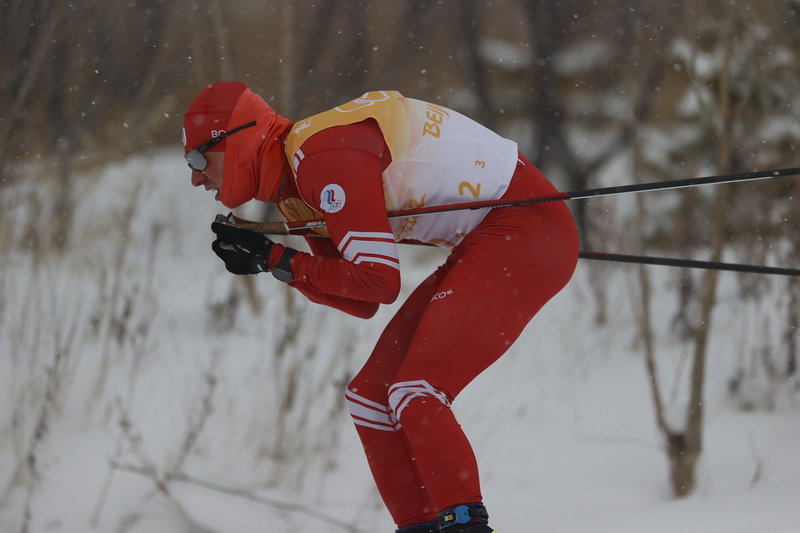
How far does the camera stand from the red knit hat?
1928 millimetres

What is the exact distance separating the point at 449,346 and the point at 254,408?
7.60ft

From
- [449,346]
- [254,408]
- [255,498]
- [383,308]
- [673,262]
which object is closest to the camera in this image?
[449,346]

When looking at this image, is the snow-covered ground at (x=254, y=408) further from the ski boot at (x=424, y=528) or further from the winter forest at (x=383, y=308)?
the ski boot at (x=424, y=528)

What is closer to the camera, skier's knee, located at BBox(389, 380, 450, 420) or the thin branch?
skier's knee, located at BBox(389, 380, 450, 420)

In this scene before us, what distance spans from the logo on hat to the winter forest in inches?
74.3

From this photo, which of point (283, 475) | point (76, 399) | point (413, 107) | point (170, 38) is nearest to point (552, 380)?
point (283, 475)

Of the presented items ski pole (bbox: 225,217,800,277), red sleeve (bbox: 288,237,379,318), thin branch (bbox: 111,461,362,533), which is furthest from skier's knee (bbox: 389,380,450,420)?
thin branch (bbox: 111,461,362,533)

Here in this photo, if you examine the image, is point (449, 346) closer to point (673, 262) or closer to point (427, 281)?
point (427, 281)

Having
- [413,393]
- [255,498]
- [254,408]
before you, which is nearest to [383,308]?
[254,408]

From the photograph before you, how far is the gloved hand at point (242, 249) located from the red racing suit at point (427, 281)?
0.11ft

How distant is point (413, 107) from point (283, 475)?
7.50 feet

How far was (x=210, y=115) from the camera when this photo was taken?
6.34 ft

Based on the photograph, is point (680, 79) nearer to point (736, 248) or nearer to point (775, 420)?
point (736, 248)

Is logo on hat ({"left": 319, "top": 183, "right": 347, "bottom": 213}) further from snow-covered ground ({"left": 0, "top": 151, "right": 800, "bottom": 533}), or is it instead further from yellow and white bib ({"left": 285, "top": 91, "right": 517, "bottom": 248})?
snow-covered ground ({"left": 0, "top": 151, "right": 800, "bottom": 533})
